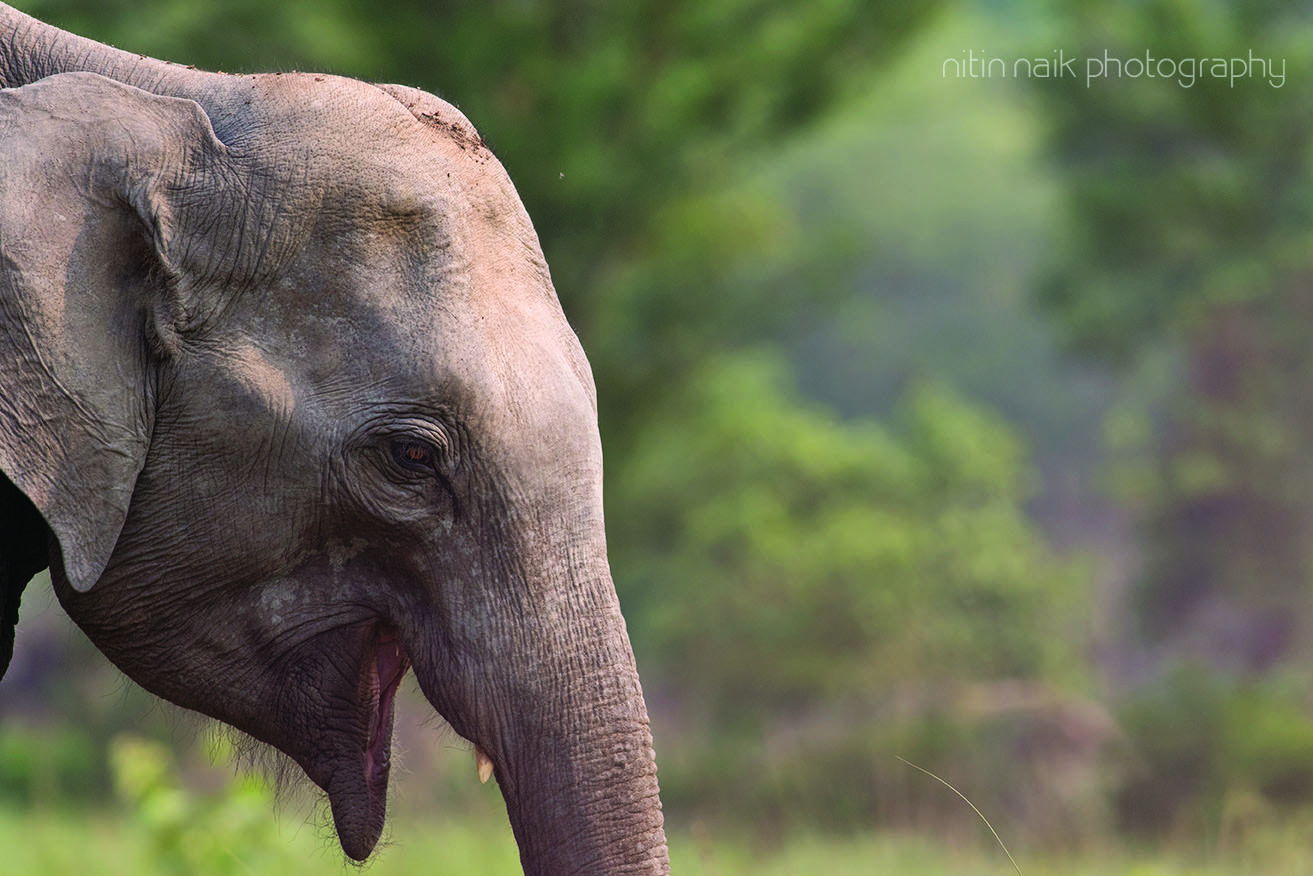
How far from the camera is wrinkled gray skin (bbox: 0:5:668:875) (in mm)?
3172

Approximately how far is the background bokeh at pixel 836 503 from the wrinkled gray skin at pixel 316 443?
322 millimetres

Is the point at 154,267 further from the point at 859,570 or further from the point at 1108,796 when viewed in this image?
the point at 859,570

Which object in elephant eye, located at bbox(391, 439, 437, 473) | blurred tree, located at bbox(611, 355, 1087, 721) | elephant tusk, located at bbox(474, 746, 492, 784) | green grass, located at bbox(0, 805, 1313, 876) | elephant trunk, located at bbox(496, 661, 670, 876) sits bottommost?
elephant trunk, located at bbox(496, 661, 670, 876)

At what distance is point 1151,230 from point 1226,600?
6.15m

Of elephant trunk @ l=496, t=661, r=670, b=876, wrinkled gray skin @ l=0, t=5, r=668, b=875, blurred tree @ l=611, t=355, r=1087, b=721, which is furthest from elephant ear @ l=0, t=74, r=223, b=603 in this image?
blurred tree @ l=611, t=355, r=1087, b=721

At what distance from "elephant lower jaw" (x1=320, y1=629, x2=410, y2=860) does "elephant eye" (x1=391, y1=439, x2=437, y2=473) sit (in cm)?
34

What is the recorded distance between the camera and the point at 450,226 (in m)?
3.33

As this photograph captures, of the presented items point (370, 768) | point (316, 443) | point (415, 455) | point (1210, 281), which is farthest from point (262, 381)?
point (1210, 281)

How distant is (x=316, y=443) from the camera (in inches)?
128

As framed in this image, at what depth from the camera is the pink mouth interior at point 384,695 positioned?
3412 millimetres

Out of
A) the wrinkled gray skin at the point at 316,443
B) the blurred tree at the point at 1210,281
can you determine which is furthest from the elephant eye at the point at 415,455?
the blurred tree at the point at 1210,281

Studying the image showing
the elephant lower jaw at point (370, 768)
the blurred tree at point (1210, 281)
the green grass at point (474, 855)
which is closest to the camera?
the elephant lower jaw at point (370, 768)

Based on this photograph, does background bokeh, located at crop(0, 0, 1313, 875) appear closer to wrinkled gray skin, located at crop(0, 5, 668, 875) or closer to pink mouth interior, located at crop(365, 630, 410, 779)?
pink mouth interior, located at crop(365, 630, 410, 779)

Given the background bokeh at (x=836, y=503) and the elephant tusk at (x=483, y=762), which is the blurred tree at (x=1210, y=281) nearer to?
the background bokeh at (x=836, y=503)
